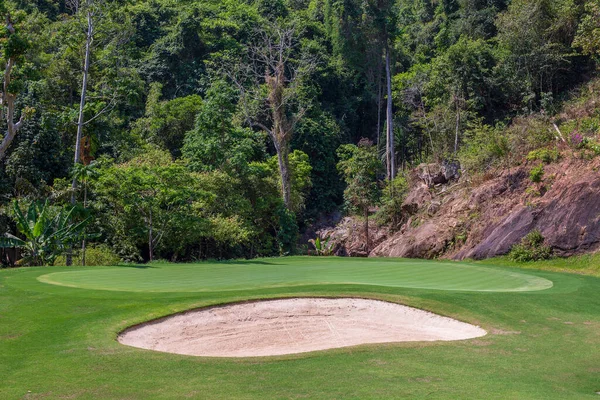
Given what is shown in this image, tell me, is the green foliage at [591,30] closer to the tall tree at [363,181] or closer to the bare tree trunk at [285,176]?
the tall tree at [363,181]

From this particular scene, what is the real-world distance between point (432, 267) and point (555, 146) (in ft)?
43.8

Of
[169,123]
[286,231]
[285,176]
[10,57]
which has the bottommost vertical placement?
[286,231]

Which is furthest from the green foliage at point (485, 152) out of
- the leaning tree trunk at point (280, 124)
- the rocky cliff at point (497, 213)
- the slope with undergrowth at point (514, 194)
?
the leaning tree trunk at point (280, 124)

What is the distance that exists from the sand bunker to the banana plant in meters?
13.6

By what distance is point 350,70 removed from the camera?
184 feet

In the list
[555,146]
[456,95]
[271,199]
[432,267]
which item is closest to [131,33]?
[271,199]

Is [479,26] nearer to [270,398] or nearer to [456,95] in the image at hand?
[456,95]

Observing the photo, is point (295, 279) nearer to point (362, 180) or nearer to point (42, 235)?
point (42, 235)

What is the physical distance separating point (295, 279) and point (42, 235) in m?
12.7

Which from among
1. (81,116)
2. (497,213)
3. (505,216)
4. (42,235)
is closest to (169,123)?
(81,116)

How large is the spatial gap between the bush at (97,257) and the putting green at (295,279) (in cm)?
803

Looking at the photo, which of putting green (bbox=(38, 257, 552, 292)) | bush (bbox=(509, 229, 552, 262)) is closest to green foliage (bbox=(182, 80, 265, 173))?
bush (bbox=(509, 229, 552, 262))

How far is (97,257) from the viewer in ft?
85.8

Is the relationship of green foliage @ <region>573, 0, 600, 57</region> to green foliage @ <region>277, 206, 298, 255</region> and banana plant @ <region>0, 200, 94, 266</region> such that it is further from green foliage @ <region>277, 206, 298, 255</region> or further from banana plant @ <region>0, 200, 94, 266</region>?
banana plant @ <region>0, 200, 94, 266</region>
